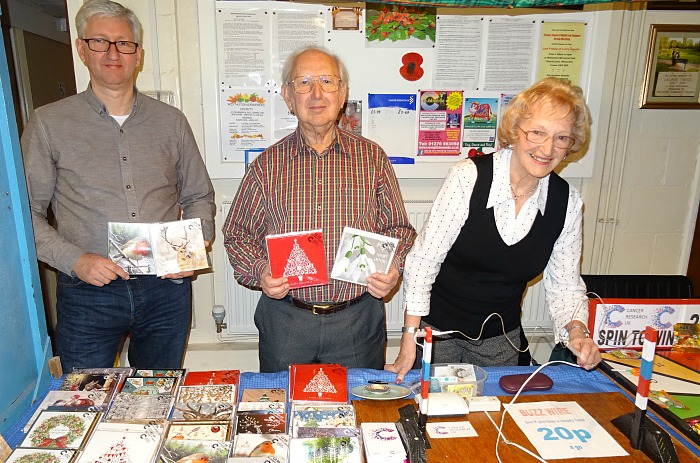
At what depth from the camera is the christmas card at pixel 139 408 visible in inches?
57.6

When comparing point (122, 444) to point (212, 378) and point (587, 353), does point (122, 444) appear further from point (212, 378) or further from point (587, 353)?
point (587, 353)

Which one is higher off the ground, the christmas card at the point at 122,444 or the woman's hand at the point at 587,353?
the woman's hand at the point at 587,353

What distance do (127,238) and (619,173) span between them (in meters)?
3.04

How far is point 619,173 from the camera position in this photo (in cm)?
328

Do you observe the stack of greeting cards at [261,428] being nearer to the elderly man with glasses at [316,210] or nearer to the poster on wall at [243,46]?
the elderly man with glasses at [316,210]

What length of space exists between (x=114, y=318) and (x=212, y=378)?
0.78 m

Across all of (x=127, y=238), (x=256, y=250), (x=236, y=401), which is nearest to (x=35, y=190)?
(x=127, y=238)

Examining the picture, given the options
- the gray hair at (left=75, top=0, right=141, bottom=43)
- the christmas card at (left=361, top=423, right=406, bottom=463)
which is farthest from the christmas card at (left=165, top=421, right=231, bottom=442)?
the gray hair at (left=75, top=0, right=141, bottom=43)

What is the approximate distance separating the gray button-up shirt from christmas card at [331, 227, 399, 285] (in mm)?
889

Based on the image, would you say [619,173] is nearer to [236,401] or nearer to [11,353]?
[236,401]

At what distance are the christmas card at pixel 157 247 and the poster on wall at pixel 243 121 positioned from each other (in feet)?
3.31

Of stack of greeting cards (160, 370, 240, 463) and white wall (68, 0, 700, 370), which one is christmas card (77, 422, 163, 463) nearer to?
stack of greeting cards (160, 370, 240, 463)

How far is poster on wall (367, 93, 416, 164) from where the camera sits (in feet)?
9.96

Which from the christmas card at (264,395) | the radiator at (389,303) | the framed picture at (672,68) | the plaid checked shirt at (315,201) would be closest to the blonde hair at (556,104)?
the plaid checked shirt at (315,201)
